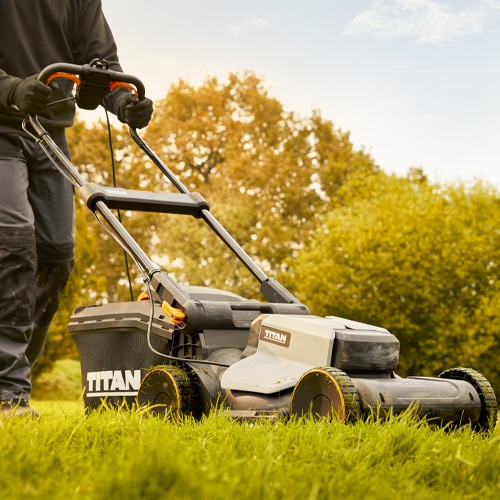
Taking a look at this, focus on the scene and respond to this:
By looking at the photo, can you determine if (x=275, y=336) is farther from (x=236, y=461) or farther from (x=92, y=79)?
(x=92, y=79)

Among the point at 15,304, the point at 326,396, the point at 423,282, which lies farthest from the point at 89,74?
the point at 423,282

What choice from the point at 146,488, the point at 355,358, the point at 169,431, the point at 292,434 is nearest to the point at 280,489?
the point at 146,488

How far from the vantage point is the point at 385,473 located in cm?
195

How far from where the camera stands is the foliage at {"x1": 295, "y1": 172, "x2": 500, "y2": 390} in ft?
35.9

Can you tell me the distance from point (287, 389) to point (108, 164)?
17267 mm

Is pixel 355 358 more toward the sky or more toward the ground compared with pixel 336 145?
more toward the ground

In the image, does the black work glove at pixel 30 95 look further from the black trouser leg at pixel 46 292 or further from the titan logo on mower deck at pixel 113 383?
the titan logo on mower deck at pixel 113 383

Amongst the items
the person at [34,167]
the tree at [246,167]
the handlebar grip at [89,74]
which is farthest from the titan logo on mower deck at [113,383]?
the tree at [246,167]

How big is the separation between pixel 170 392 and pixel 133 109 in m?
1.52

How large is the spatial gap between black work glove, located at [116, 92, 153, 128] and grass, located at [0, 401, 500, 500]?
1.83 metres

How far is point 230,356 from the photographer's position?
3242 mm

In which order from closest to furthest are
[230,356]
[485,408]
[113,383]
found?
[485,408], [230,356], [113,383]

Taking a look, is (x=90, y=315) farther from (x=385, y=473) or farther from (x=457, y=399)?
(x=385, y=473)

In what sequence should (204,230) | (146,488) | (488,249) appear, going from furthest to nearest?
(204,230)
(488,249)
(146,488)
